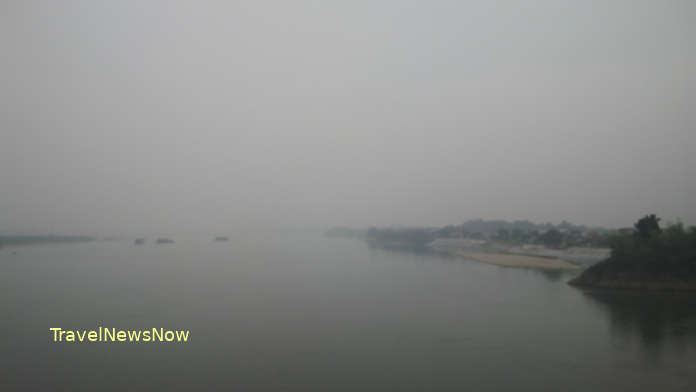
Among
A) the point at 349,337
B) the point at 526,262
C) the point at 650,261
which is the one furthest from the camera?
the point at 526,262

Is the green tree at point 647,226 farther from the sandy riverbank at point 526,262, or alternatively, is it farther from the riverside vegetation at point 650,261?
the sandy riverbank at point 526,262

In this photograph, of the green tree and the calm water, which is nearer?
the calm water

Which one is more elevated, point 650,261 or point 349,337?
point 650,261

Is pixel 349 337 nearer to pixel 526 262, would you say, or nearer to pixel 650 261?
pixel 650 261

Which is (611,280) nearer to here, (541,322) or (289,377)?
(541,322)

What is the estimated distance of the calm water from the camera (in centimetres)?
329

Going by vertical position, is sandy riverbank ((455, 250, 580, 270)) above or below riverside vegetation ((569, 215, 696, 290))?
below

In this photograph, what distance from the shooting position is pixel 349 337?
14.5 feet

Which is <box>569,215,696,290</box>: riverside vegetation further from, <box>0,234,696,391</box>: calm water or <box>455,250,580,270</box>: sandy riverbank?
<box>455,250,580,270</box>: sandy riverbank

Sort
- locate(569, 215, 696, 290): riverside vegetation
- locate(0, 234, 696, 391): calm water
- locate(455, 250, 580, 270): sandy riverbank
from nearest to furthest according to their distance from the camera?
1. locate(0, 234, 696, 391): calm water
2. locate(569, 215, 696, 290): riverside vegetation
3. locate(455, 250, 580, 270): sandy riverbank

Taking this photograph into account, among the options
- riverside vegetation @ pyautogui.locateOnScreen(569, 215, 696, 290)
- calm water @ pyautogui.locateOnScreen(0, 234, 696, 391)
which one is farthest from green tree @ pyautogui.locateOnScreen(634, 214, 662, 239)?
calm water @ pyautogui.locateOnScreen(0, 234, 696, 391)

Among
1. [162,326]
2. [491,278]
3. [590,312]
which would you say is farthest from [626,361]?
[491,278]

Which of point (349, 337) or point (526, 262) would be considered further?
point (526, 262)

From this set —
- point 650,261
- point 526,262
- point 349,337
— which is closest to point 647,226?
point 650,261
